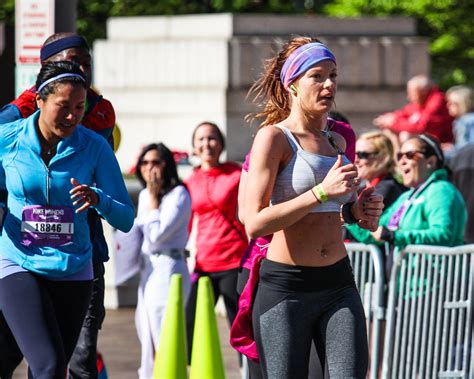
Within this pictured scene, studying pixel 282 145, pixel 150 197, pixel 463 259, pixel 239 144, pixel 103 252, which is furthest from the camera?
pixel 239 144

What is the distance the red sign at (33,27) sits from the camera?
28.2ft

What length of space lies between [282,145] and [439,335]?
310cm

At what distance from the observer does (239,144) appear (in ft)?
53.4

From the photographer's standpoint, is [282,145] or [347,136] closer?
[282,145]

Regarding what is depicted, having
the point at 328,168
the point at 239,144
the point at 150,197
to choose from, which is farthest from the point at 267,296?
the point at 239,144

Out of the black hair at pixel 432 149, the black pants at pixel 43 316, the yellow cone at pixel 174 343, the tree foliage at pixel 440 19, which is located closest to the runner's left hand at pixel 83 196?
the black pants at pixel 43 316

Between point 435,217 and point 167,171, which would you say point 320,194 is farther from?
point 167,171

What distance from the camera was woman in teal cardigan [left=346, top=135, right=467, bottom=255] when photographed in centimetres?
849

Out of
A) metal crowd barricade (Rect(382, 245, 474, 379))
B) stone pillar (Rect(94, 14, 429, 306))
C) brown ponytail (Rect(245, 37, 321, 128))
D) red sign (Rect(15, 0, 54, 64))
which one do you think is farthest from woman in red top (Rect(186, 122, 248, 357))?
stone pillar (Rect(94, 14, 429, 306))

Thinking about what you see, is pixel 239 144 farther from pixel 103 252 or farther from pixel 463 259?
pixel 103 252

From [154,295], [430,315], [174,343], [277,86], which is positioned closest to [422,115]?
[154,295]

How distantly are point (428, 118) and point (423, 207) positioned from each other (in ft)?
22.3

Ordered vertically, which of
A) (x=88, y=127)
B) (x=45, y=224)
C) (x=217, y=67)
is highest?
(x=88, y=127)

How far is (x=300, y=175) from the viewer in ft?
18.7
